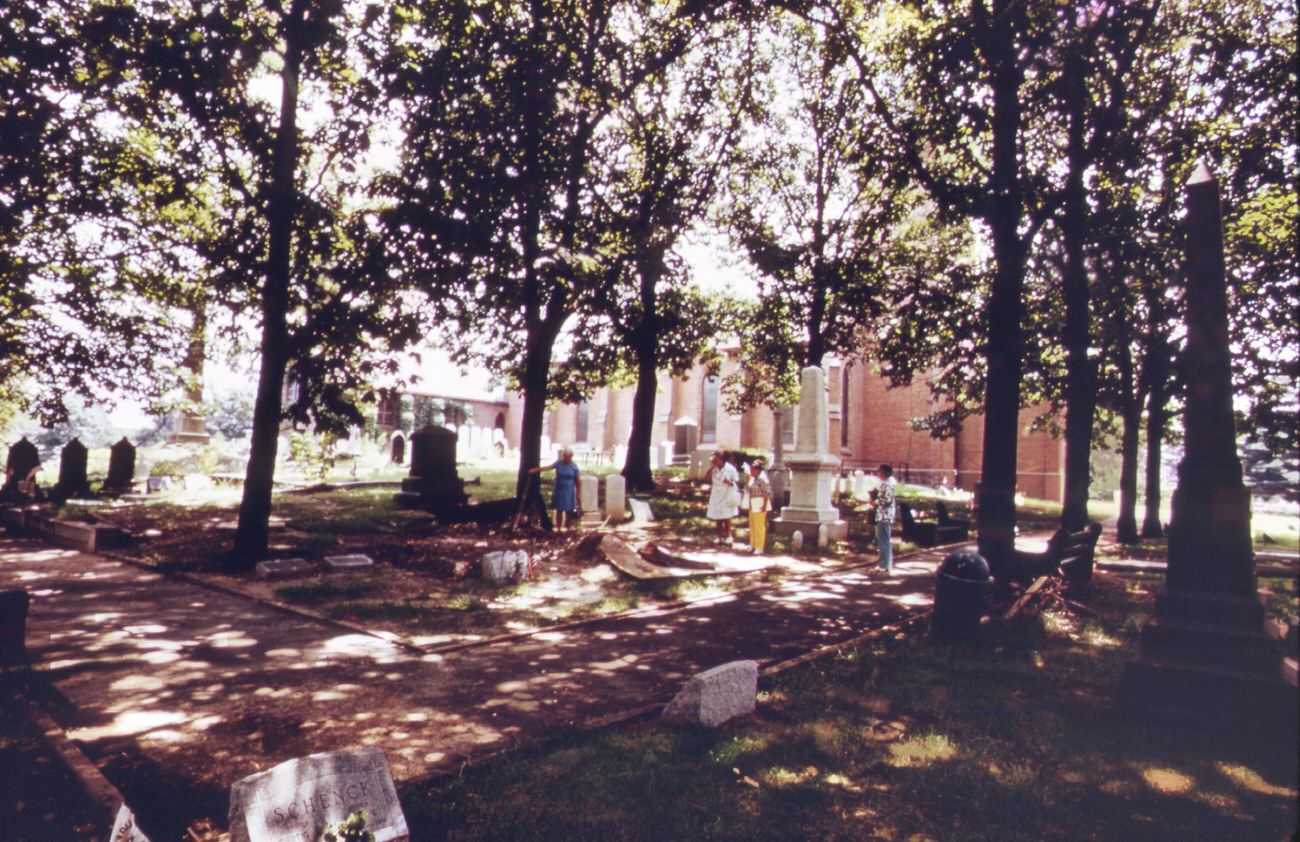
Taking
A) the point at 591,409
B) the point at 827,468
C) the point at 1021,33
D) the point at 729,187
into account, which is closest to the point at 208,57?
the point at 1021,33

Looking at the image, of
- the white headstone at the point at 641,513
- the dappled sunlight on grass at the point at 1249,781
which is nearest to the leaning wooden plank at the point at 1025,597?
the dappled sunlight on grass at the point at 1249,781

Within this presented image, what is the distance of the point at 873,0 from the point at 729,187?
1157cm

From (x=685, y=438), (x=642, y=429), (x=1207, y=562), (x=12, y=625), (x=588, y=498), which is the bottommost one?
(x=12, y=625)

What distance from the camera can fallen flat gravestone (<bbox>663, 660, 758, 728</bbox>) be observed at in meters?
5.27

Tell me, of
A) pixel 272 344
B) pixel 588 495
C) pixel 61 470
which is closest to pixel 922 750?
pixel 272 344

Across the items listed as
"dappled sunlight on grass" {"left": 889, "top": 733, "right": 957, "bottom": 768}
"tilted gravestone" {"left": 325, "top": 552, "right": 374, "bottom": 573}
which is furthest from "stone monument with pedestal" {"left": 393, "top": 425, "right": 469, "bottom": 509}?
"dappled sunlight on grass" {"left": 889, "top": 733, "right": 957, "bottom": 768}

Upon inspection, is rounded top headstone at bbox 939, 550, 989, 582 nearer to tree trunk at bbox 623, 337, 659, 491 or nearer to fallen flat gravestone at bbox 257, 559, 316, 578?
fallen flat gravestone at bbox 257, 559, 316, 578

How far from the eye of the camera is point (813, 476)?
55.2 feet

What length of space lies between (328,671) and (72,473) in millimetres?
19303

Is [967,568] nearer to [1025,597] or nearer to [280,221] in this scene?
[1025,597]

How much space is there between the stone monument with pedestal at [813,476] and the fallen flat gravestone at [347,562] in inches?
354

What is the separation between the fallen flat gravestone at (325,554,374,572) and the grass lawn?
8067mm

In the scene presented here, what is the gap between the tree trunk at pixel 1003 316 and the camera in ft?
34.4

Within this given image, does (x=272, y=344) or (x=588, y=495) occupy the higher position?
(x=272, y=344)
